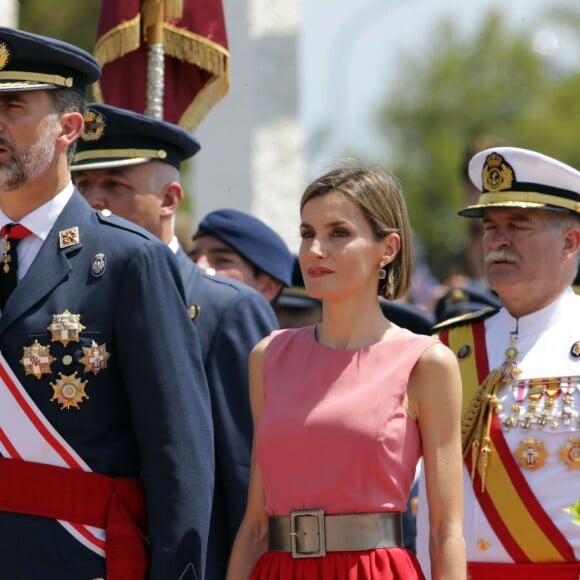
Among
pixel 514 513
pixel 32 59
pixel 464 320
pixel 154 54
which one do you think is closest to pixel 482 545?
pixel 514 513

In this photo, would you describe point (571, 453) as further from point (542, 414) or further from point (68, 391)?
point (68, 391)

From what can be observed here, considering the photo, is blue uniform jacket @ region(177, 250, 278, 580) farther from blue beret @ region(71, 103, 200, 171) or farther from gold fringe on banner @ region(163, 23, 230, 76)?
gold fringe on banner @ region(163, 23, 230, 76)

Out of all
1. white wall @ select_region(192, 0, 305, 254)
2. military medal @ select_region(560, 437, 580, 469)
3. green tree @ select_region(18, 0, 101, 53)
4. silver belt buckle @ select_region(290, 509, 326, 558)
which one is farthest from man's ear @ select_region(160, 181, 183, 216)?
green tree @ select_region(18, 0, 101, 53)

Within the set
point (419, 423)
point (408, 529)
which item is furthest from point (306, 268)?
point (408, 529)

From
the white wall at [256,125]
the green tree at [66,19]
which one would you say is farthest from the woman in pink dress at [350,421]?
the green tree at [66,19]

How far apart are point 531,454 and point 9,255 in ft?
5.85

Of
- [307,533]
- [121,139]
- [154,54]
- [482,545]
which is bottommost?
[482,545]

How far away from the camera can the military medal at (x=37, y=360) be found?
4.65m

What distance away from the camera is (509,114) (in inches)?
1871

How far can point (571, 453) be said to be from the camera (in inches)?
217

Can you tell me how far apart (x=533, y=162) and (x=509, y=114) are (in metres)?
42.1

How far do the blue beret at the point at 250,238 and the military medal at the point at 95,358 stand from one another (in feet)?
7.67

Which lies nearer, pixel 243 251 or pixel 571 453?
pixel 571 453

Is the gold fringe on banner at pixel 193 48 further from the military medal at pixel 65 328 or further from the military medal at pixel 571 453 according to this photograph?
the military medal at pixel 65 328
